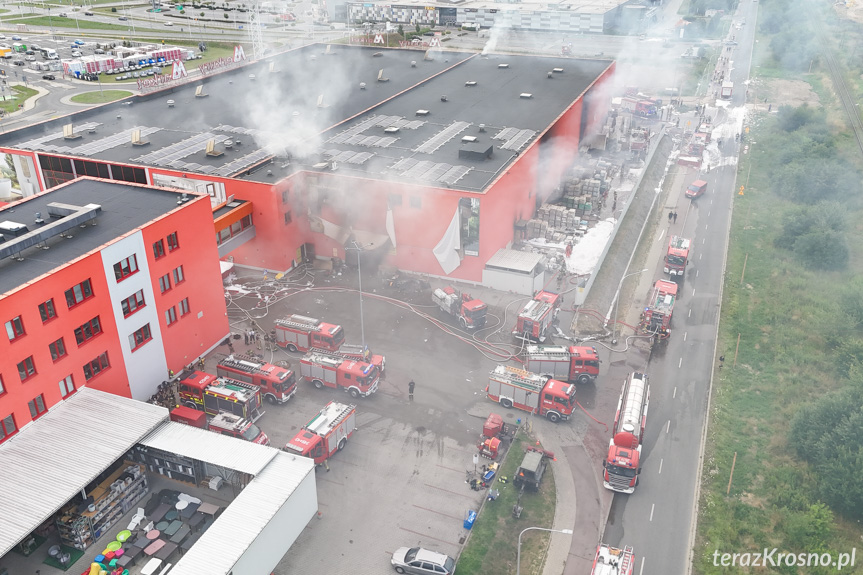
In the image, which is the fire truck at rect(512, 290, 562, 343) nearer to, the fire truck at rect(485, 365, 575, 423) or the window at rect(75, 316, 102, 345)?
the fire truck at rect(485, 365, 575, 423)

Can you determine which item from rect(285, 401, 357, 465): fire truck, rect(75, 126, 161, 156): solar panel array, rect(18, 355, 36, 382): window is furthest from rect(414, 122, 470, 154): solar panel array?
rect(18, 355, 36, 382): window

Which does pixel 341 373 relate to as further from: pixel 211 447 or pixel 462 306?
pixel 462 306

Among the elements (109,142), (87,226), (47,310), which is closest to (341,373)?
(47,310)

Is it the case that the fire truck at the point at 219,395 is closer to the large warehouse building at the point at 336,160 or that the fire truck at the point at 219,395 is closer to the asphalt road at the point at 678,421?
the large warehouse building at the point at 336,160

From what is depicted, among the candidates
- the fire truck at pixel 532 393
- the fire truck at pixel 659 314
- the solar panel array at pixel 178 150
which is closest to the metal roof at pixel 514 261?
the fire truck at pixel 659 314

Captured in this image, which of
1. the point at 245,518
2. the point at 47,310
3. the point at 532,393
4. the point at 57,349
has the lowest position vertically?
the point at 532,393
